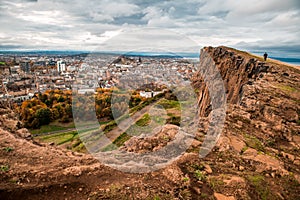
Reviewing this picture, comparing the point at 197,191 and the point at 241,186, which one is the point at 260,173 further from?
the point at 197,191

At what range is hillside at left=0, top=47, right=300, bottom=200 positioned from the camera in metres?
5.58

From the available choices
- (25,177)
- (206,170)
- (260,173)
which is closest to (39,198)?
(25,177)

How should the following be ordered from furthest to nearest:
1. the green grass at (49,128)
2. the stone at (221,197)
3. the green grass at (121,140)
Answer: the green grass at (49,128) < the green grass at (121,140) < the stone at (221,197)

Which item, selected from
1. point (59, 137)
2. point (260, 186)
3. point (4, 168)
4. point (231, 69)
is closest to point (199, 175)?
point (260, 186)

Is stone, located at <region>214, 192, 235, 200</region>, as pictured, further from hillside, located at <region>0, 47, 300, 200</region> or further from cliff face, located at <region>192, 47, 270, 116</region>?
cliff face, located at <region>192, 47, 270, 116</region>

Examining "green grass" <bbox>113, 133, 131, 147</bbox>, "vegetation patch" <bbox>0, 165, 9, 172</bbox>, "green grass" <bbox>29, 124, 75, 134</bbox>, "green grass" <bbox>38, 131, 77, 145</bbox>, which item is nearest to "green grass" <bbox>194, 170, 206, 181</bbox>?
"vegetation patch" <bbox>0, 165, 9, 172</bbox>

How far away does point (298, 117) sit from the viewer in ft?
35.3

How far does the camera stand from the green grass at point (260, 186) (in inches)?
226

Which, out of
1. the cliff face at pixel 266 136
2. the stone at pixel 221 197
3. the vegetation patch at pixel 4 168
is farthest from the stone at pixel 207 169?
the vegetation patch at pixel 4 168

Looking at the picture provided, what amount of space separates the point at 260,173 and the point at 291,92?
27.9 feet

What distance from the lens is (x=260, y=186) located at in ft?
19.9

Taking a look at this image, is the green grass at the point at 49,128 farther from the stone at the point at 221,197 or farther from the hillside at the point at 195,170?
the stone at the point at 221,197

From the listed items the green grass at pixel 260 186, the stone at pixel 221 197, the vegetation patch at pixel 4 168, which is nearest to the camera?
the stone at pixel 221 197

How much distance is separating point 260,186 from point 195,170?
1.87m
